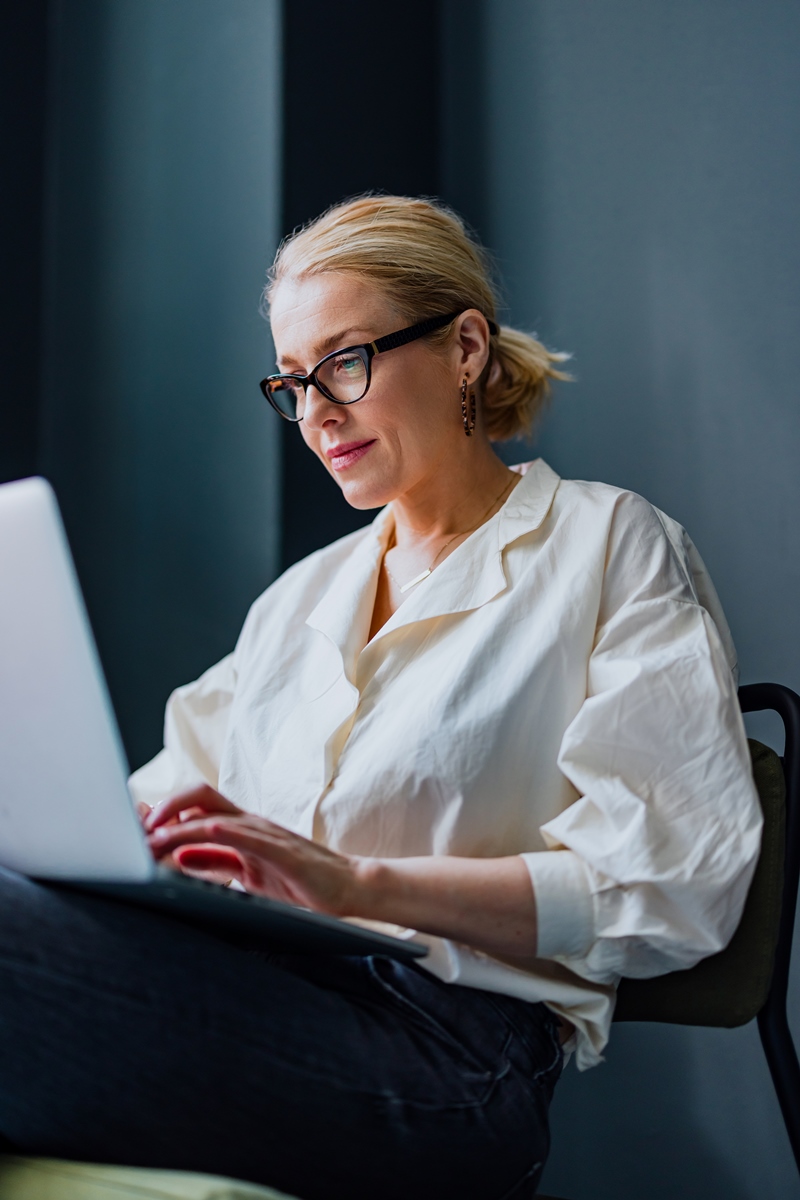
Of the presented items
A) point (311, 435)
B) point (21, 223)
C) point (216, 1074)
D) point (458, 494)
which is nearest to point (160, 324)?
point (21, 223)

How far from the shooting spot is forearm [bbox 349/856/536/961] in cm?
92

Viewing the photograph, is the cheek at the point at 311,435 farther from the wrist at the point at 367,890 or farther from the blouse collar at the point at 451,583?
the wrist at the point at 367,890

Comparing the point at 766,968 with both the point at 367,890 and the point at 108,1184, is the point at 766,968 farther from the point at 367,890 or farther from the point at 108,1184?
the point at 108,1184

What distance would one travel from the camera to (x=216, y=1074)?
2.50ft

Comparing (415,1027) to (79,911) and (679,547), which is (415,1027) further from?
(679,547)

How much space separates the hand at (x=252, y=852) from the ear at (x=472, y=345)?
720mm

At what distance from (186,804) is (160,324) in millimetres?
1262

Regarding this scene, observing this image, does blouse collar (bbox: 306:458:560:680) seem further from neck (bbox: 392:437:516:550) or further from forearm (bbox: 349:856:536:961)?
forearm (bbox: 349:856:536:961)

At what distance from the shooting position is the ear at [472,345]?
4.55ft

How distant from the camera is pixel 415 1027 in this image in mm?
910

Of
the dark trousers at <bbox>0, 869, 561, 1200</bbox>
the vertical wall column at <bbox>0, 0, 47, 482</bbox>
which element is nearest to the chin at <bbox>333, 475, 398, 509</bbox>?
the dark trousers at <bbox>0, 869, 561, 1200</bbox>

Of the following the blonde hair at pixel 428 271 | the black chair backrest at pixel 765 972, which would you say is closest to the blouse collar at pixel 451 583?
the blonde hair at pixel 428 271

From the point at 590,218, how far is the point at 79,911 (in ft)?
4.44

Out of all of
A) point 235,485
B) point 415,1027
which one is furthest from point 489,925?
point 235,485
